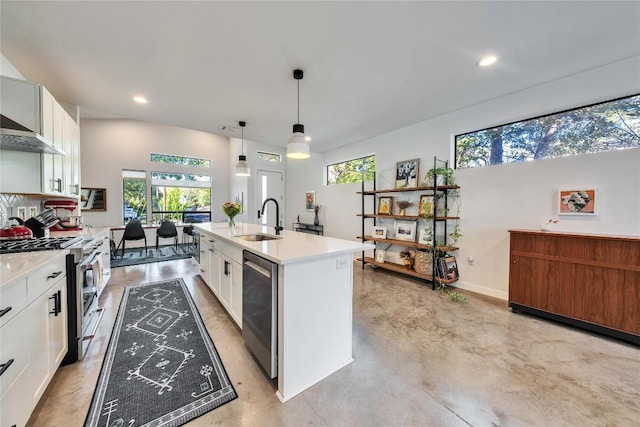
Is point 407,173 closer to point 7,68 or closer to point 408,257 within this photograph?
point 408,257

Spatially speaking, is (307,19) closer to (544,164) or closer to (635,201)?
(544,164)

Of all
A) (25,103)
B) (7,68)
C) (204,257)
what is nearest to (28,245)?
(25,103)

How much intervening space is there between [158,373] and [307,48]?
289cm

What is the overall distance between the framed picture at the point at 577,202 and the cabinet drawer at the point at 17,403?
4486 mm

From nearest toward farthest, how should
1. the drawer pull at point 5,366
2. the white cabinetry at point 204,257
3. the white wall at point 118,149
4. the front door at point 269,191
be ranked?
1. the drawer pull at point 5,366
2. the white cabinetry at point 204,257
3. the white wall at point 118,149
4. the front door at point 269,191

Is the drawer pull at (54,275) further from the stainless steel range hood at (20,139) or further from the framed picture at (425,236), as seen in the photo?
the framed picture at (425,236)

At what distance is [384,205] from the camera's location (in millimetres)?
4414

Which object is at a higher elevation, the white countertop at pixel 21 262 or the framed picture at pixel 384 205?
the framed picture at pixel 384 205

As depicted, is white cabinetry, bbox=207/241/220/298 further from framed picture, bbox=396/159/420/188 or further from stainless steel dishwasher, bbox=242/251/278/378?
framed picture, bbox=396/159/420/188

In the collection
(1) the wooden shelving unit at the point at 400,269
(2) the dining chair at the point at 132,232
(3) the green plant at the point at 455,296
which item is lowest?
(3) the green plant at the point at 455,296

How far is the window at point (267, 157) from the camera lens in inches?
272

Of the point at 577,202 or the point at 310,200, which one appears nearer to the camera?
the point at 577,202

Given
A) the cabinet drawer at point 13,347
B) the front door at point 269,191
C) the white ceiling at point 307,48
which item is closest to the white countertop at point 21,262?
the cabinet drawer at point 13,347

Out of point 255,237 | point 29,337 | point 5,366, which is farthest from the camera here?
point 255,237
